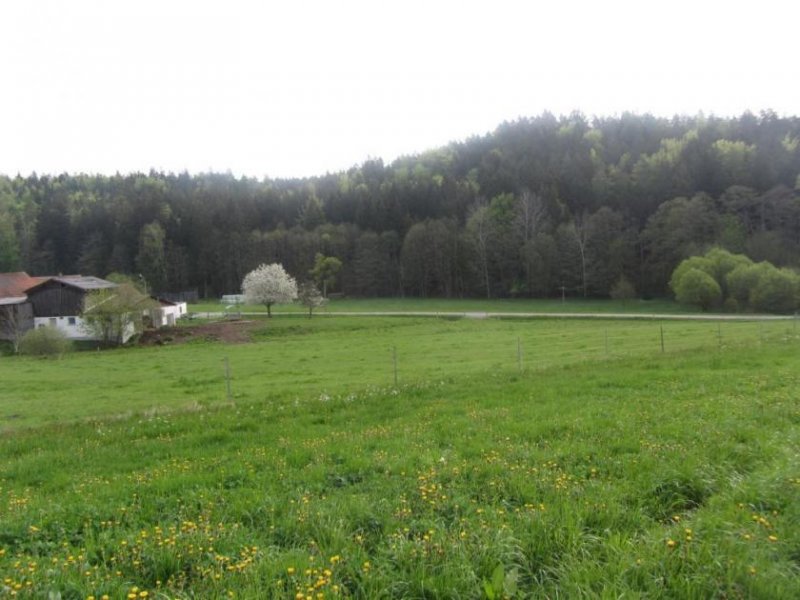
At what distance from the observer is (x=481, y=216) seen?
311ft

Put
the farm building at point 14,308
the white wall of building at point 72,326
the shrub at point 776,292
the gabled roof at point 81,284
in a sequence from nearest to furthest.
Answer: the white wall of building at point 72,326, the farm building at point 14,308, the shrub at point 776,292, the gabled roof at point 81,284

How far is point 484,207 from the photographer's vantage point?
9762cm

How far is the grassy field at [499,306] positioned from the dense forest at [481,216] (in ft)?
22.0

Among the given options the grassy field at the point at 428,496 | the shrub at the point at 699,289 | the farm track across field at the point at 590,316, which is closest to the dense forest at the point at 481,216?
the shrub at the point at 699,289

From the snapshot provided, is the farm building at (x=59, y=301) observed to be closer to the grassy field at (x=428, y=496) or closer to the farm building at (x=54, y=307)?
the farm building at (x=54, y=307)

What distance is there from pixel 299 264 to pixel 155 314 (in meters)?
48.4

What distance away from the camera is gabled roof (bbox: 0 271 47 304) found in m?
63.5

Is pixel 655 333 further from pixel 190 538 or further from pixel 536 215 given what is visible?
pixel 536 215

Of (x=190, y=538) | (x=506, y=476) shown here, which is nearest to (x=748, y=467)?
(x=506, y=476)

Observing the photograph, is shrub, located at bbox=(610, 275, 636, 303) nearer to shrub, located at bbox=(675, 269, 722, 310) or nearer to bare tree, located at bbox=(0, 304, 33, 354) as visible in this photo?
shrub, located at bbox=(675, 269, 722, 310)

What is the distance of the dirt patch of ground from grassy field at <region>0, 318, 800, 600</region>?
38.9m

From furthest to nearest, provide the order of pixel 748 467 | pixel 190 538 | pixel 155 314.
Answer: pixel 155 314 < pixel 748 467 < pixel 190 538

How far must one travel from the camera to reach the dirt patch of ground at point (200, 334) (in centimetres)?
4991

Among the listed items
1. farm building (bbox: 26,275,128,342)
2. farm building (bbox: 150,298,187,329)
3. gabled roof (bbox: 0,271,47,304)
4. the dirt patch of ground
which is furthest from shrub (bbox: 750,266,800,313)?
gabled roof (bbox: 0,271,47,304)
